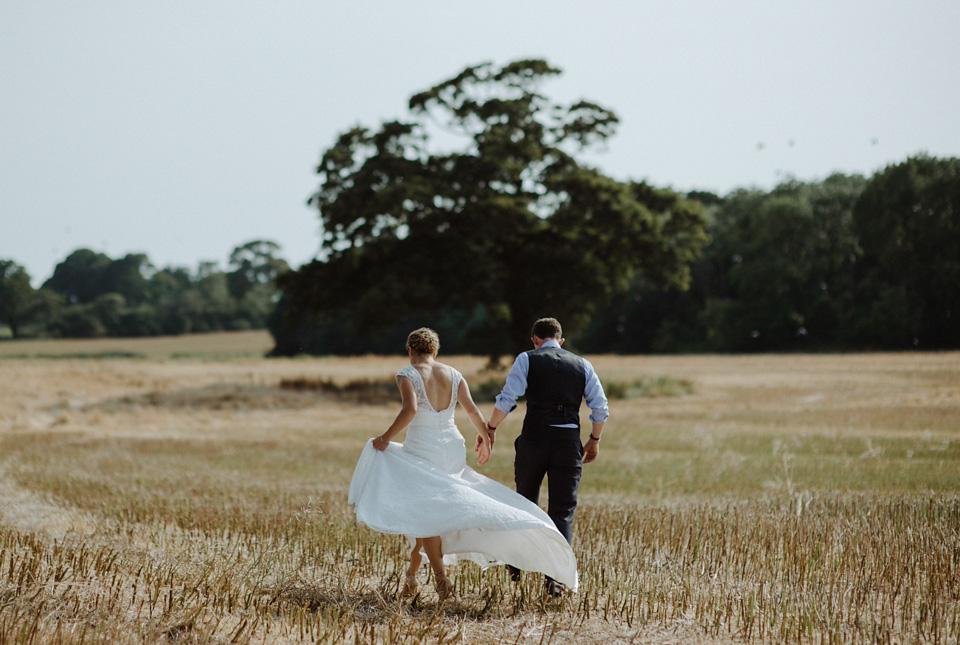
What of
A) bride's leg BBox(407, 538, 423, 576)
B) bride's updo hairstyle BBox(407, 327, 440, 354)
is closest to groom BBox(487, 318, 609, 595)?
bride's updo hairstyle BBox(407, 327, 440, 354)

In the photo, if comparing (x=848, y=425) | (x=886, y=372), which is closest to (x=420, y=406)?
(x=848, y=425)

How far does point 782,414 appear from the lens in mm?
24828

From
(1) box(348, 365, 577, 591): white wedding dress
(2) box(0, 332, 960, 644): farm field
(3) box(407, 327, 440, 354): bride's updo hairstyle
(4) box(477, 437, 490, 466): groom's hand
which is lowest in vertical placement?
(2) box(0, 332, 960, 644): farm field

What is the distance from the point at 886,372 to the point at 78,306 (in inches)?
2814

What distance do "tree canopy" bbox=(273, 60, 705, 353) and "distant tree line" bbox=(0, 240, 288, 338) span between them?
29735 mm

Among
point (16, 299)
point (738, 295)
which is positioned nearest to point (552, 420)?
point (16, 299)

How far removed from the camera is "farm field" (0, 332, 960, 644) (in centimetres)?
602

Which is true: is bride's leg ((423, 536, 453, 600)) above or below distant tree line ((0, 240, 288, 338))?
below

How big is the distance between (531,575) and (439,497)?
146 cm

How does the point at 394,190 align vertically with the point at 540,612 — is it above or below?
above

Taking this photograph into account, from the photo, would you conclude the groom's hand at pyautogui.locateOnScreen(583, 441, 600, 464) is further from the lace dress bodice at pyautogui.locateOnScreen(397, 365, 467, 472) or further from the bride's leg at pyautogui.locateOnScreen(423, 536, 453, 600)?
the bride's leg at pyautogui.locateOnScreen(423, 536, 453, 600)

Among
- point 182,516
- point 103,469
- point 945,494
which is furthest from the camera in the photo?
point 103,469

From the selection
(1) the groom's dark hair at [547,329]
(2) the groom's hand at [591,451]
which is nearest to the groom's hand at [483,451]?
(2) the groom's hand at [591,451]

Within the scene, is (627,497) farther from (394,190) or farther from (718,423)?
(394,190)
